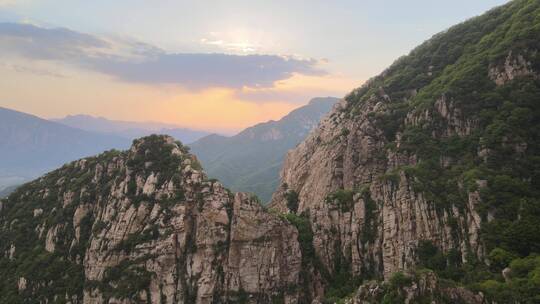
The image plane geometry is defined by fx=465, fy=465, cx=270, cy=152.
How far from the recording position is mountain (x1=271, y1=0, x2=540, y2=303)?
5822cm

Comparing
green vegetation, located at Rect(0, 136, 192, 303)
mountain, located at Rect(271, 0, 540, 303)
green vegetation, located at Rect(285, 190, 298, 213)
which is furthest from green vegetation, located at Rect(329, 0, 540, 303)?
green vegetation, located at Rect(0, 136, 192, 303)

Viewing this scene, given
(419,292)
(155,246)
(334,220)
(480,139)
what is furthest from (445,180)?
(155,246)

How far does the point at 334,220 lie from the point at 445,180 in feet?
60.8

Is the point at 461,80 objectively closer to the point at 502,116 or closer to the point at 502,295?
the point at 502,116

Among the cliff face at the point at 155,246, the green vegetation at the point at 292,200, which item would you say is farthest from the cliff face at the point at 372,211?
the cliff face at the point at 155,246

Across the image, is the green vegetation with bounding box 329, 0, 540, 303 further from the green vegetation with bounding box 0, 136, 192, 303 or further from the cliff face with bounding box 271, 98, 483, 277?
the green vegetation with bounding box 0, 136, 192, 303

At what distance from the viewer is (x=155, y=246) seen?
71.5 meters

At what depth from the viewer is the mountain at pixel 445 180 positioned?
191 feet

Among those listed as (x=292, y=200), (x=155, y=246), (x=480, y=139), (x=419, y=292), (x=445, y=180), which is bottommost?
(x=419, y=292)

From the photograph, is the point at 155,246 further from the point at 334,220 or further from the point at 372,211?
the point at 372,211

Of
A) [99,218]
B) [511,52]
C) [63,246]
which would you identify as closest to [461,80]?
[511,52]

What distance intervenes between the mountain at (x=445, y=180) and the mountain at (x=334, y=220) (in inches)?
8.6

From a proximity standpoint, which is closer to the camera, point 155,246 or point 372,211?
point 155,246

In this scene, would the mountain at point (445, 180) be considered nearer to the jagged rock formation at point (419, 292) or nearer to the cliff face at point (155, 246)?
the jagged rock formation at point (419, 292)
